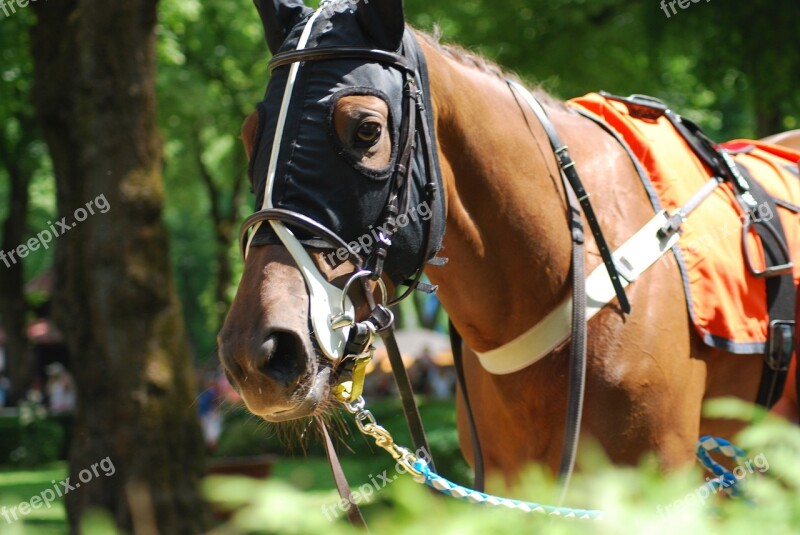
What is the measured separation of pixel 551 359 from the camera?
126 inches

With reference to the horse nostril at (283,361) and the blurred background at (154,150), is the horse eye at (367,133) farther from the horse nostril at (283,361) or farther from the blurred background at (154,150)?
the blurred background at (154,150)

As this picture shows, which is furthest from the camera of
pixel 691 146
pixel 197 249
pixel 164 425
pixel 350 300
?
pixel 197 249

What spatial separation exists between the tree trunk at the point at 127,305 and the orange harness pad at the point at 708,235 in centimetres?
548

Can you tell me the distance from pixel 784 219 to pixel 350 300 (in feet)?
6.48

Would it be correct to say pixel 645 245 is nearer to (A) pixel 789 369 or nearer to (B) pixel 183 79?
(A) pixel 789 369

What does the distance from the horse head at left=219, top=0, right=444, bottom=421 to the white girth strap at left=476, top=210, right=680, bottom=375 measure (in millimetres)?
578

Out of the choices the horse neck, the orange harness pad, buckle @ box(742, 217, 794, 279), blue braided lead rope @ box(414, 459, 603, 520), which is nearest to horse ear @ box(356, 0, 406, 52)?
the horse neck

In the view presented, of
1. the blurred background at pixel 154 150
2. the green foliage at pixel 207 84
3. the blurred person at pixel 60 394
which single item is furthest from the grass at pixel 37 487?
the green foliage at pixel 207 84

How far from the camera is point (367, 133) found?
2705mm

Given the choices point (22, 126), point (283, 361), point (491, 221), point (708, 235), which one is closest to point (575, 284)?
point (491, 221)

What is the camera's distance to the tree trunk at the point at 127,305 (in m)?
8.22

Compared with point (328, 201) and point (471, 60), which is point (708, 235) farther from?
point (328, 201)

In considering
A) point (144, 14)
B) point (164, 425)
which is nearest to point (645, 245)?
point (164, 425)

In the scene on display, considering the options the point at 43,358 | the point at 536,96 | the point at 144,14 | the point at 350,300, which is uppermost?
the point at 144,14
